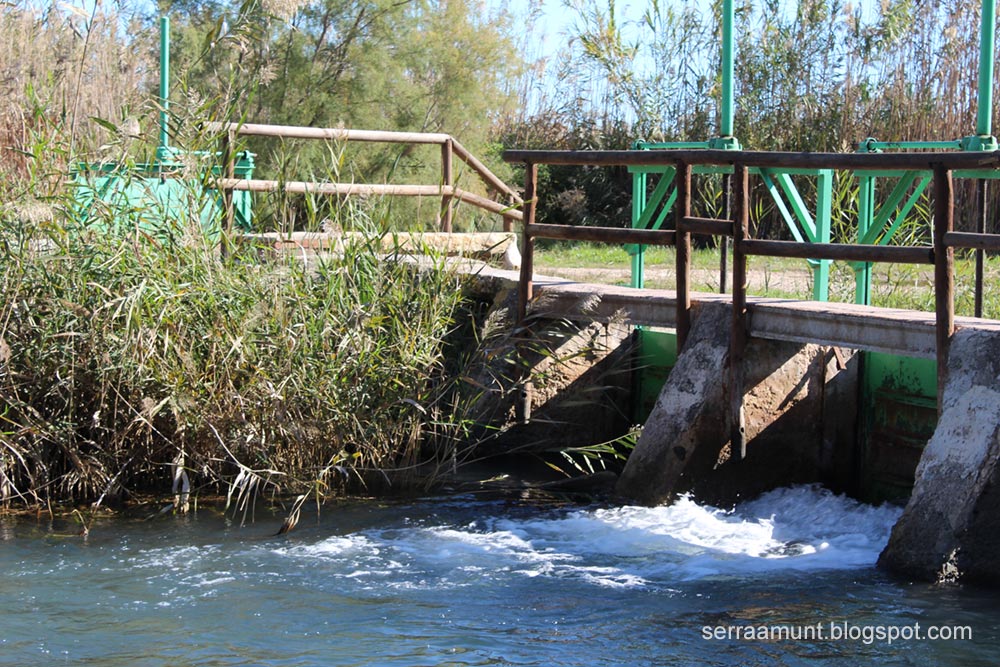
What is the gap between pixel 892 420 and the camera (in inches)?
281

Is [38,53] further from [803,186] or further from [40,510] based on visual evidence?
[803,186]

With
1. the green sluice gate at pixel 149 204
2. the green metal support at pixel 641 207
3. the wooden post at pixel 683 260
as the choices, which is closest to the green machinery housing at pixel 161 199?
the green sluice gate at pixel 149 204

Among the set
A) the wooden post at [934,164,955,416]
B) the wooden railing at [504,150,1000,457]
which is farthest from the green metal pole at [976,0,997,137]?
the wooden post at [934,164,955,416]

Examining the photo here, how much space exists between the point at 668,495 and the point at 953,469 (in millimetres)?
1739

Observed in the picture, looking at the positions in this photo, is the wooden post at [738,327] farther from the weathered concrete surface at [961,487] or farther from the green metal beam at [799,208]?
the weathered concrete surface at [961,487]

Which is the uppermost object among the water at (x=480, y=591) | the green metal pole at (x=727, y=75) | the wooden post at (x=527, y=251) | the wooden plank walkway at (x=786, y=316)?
the green metal pole at (x=727, y=75)

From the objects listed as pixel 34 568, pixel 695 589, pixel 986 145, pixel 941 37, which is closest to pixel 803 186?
pixel 941 37

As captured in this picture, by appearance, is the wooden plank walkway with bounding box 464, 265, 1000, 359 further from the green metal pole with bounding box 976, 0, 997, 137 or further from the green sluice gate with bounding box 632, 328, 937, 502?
the green metal pole with bounding box 976, 0, 997, 137

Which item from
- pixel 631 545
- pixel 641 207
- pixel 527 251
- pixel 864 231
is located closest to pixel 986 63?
pixel 864 231

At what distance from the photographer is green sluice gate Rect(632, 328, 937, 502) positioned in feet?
22.9

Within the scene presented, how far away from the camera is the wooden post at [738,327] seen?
7039 millimetres

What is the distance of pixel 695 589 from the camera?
18.5 feet

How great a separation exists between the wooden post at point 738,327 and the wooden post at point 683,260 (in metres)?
0.38

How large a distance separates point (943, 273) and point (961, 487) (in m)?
1.07
